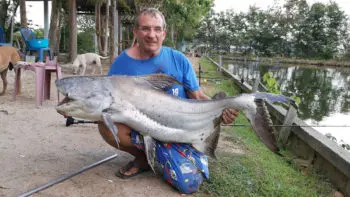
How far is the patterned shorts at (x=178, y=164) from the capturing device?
116 inches

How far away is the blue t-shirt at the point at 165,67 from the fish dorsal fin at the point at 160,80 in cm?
22

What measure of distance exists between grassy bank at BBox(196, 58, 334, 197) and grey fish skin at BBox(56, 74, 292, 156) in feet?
1.47

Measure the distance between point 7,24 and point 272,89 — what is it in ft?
45.6

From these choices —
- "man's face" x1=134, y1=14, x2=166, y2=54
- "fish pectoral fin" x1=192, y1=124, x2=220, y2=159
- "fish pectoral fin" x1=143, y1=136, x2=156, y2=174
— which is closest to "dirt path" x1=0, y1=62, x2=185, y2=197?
"fish pectoral fin" x1=143, y1=136, x2=156, y2=174

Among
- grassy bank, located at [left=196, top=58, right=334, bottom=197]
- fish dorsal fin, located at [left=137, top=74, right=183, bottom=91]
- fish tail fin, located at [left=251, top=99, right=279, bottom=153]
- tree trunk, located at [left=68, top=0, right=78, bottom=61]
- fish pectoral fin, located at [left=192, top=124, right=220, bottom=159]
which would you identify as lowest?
grassy bank, located at [left=196, top=58, right=334, bottom=197]

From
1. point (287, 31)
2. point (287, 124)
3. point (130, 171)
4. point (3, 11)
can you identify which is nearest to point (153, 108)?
point (130, 171)

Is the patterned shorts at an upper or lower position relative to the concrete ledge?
upper

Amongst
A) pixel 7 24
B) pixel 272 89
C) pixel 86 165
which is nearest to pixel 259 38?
pixel 7 24

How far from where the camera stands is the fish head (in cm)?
253

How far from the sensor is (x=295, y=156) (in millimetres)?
5258

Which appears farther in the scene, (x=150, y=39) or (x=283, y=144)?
(x=283, y=144)

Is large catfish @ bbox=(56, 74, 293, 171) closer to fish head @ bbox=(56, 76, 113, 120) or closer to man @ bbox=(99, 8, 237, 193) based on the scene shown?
fish head @ bbox=(56, 76, 113, 120)

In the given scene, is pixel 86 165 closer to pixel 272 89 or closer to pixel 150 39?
pixel 150 39

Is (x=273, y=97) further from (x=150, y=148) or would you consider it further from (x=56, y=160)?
(x=56, y=160)
